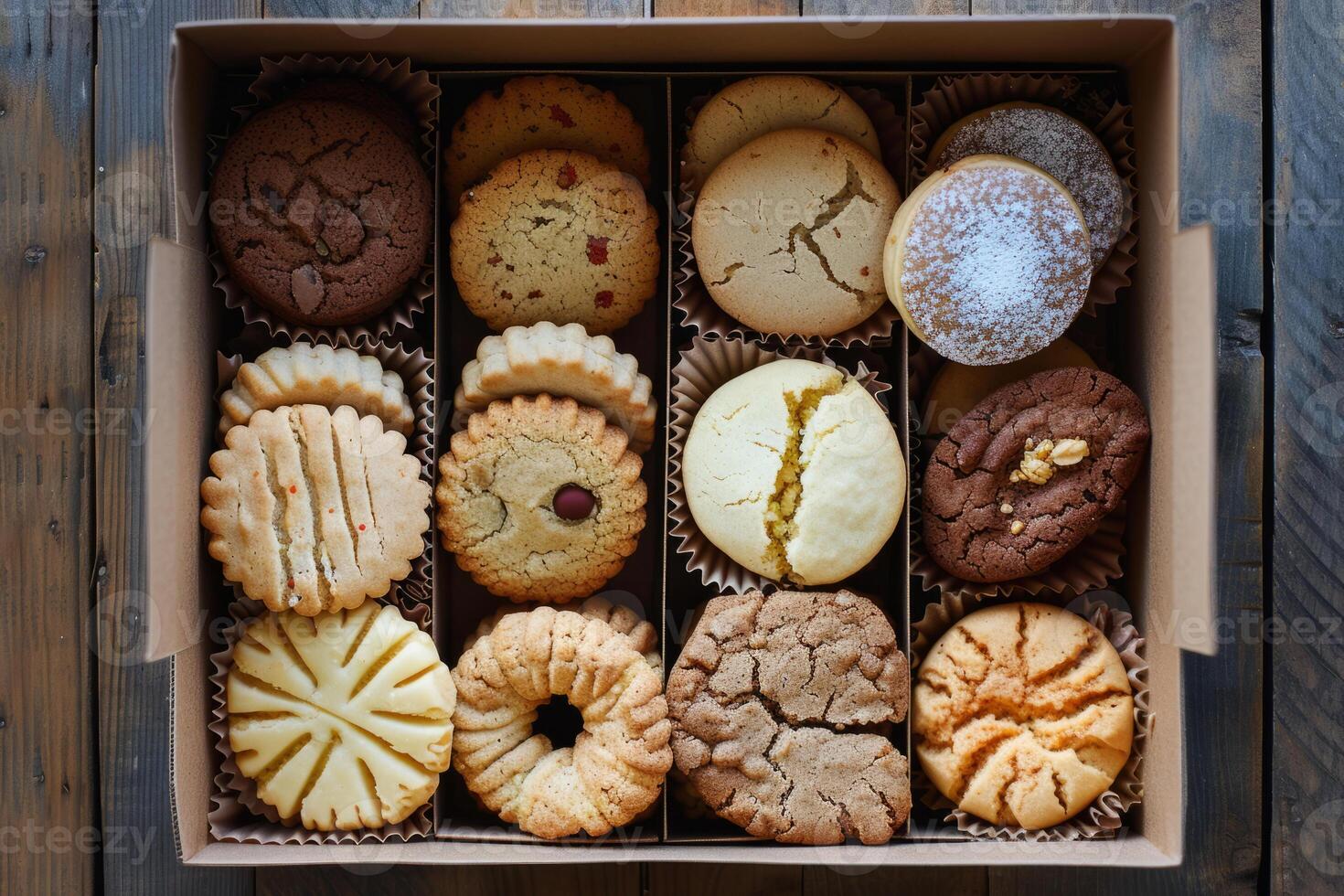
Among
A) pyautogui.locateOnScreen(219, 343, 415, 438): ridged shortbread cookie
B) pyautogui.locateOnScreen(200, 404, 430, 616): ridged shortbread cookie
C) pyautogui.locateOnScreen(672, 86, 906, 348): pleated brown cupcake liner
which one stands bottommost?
pyautogui.locateOnScreen(200, 404, 430, 616): ridged shortbread cookie

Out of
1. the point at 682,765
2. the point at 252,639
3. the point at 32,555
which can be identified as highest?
the point at 32,555

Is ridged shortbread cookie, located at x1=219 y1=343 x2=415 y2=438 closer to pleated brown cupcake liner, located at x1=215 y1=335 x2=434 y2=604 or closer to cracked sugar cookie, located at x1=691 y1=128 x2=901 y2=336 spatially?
pleated brown cupcake liner, located at x1=215 y1=335 x2=434 y2=604

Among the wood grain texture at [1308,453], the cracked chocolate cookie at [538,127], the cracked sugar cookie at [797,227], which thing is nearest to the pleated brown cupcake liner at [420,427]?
the cracked chocolate cookie at [538,127]

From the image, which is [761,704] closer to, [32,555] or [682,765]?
[682,765]

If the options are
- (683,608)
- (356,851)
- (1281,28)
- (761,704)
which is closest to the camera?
(356,851)

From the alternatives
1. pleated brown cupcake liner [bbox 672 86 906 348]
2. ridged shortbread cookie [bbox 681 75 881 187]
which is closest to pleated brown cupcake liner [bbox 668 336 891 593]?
pleated brown cupcake liner [bbox 672 86 906 348]

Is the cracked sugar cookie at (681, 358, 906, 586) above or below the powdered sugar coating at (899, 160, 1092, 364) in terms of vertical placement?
below

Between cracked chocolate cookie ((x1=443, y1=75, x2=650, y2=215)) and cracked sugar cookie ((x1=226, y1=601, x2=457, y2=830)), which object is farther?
cracked chocolate cookie ((x1=443, y1=75, x2=650, y2=215))

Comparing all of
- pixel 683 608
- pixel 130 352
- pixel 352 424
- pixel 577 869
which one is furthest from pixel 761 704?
pixel 130 352

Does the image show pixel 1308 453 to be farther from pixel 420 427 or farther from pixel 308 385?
pixel 308 385
